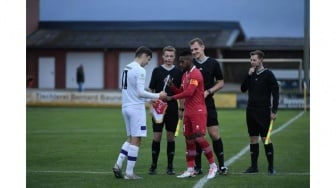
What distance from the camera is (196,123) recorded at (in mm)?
9883

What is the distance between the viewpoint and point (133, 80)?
9.91 metres

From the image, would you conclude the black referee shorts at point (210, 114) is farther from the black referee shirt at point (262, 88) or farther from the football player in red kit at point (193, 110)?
the black referee shirt at point (262, 88)

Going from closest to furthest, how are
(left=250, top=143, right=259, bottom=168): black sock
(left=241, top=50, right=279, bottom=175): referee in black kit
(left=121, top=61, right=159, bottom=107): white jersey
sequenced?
(left=121, top=61, right=159, bottom=107): white jersey < (left=241, top=50, right=279, bottom=175): referee in black kit < (left=250, top=143, right=259, bottom=168): black sock

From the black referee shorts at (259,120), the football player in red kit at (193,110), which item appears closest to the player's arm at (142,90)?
the football player in red kit at (193,110)

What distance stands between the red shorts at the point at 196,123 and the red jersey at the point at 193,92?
0.05m

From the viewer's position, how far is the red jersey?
9734 mm

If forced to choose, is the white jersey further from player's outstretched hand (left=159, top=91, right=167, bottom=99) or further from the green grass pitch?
the green grass pitch

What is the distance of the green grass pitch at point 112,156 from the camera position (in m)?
9.73

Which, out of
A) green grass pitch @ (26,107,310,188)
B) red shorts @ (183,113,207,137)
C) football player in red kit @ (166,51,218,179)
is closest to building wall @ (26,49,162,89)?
green grass pitch @ (26,107,310,188)

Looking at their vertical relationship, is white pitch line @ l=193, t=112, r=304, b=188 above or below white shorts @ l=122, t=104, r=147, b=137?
below

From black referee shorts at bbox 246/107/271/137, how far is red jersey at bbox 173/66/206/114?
1.01 meters
